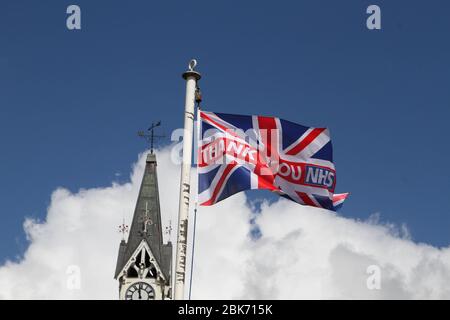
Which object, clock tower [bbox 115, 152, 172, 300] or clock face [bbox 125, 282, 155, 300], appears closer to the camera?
clock face [bbox 125, 282, 155, 300]

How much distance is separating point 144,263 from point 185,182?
57.7m

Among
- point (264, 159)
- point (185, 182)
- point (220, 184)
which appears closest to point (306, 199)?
point (264, 159)

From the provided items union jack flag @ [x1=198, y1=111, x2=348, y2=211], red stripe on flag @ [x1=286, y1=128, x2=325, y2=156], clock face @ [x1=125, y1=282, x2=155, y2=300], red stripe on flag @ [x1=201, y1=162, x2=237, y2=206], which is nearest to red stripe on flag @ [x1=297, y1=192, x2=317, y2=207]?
union jack flag @ [x1=198, y1=111, x2=348, y2=211]

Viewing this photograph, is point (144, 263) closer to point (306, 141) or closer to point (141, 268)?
point (141, 268)

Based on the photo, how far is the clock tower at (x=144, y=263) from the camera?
243ft

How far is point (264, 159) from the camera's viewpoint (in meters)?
21.4

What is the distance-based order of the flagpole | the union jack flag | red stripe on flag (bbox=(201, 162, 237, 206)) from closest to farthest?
the flagpole, red stripe on flag (bbox=(201, 162, 237, 206)), the union jack flag

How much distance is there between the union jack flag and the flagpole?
123 centimetres

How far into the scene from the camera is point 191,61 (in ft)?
66.0

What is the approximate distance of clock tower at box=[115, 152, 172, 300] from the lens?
243 feet

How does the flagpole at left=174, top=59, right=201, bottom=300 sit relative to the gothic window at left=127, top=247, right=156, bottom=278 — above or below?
below

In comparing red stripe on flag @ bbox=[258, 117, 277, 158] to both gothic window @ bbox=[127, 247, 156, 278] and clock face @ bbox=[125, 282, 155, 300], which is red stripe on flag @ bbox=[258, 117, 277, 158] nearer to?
clock face @ bbox=[125, 282, 155, 300]
